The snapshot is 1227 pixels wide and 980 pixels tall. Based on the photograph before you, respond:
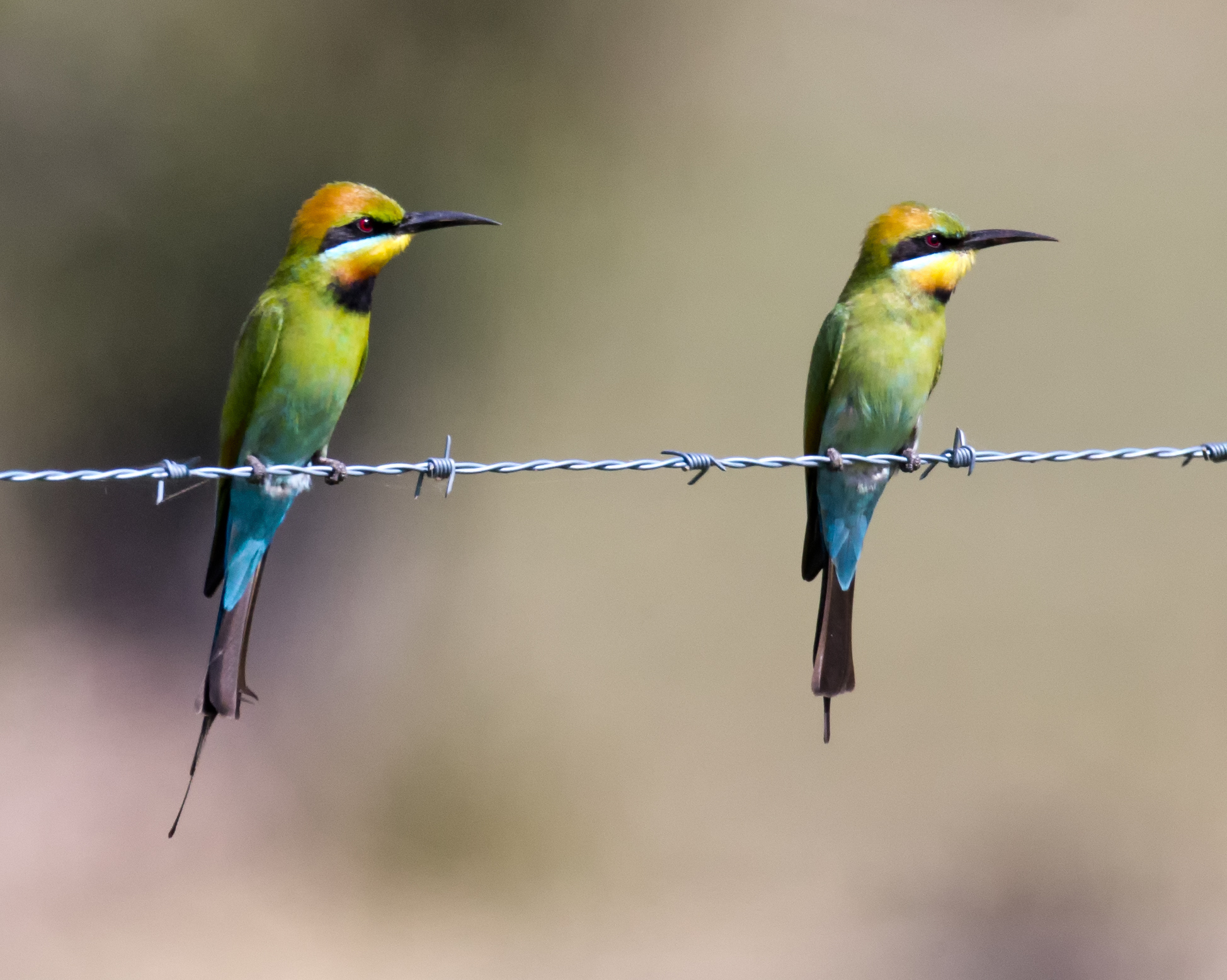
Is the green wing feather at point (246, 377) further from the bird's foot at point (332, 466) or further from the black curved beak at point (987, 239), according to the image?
the black curved beak at point (987, 239)

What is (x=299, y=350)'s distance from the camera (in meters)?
2.69

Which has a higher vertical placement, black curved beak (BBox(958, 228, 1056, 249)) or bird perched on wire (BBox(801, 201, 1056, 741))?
black curved beak (BBox(958, 228, 1056, 249))

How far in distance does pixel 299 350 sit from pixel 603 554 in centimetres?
293

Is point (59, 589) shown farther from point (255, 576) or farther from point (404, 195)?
point (255, 576)

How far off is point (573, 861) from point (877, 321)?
343 centimetres

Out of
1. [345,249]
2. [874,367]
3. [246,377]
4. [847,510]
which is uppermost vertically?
[345,249]

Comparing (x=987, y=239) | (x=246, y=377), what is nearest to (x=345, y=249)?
(x=246, y=377)

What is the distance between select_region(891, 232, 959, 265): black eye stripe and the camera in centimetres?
290

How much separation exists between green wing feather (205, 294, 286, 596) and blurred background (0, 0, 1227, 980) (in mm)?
2783

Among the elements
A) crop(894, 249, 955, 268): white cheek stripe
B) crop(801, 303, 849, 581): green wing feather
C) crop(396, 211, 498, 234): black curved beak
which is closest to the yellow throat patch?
crop(894, 249, 955, 268): white cheek stripe

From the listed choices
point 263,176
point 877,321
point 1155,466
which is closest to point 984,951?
point 1155,466

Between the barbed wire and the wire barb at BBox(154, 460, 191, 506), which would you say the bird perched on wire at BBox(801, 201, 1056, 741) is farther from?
the wire barb at BBox(154, 460, 191, 506)

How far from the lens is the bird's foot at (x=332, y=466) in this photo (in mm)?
2451

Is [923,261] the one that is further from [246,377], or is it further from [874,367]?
[246,377]
